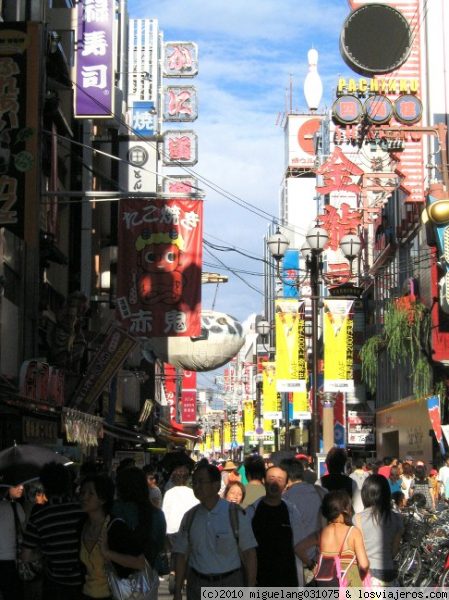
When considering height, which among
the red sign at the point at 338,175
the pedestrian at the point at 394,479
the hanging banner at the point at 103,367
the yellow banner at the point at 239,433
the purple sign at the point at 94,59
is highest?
the red sign at the point at 338,175

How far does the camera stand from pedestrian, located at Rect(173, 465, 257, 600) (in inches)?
313

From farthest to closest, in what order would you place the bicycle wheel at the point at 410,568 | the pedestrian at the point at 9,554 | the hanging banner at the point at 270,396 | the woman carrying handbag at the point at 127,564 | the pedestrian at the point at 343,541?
1. the hanging banner at the point at 270,396
2. the bicycle wheel at the point at 410,568
3. the pedestrian at the point at 9,554
4. the pedestrian at the point at 343,541
5. the woman carrying handbag at the point at 127,564

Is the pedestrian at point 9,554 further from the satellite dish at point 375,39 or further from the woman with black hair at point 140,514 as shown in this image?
the satellite dish at point 375,39

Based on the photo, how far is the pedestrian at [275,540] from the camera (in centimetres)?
873

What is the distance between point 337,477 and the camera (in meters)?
11.3

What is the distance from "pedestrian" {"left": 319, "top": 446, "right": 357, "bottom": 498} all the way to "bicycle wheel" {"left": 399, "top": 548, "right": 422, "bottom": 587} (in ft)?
10.2

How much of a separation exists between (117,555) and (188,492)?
18.4 feet

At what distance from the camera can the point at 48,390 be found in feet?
67.5

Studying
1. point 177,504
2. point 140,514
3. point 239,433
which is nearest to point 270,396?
point 177,504

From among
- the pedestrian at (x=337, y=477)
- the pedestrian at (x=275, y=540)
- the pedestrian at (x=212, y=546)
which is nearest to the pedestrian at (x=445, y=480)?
the pedestrian at (x=337, y=477)

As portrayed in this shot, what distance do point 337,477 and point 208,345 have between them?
90.2 feet

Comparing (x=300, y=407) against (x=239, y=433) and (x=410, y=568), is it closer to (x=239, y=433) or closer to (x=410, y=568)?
(x=410, y=568)

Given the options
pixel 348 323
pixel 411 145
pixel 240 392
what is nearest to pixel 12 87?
pixel 348 323

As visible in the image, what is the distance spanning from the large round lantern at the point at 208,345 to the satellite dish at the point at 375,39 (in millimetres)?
9948
